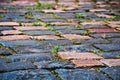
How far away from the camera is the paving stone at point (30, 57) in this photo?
283 cm

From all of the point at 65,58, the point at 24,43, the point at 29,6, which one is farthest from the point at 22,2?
the point at 65,58

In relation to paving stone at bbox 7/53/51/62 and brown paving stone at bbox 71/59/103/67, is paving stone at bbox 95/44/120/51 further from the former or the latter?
paving stone at bbox 7/53/51/62

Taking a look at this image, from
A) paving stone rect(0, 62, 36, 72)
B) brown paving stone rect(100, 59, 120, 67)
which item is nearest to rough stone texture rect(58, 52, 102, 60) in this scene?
brown paving stone rect(100, 59, 120, 67)

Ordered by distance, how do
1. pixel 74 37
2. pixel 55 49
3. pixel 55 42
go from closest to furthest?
pixel 55 49 → pixel 55 42 → pixel 74 37

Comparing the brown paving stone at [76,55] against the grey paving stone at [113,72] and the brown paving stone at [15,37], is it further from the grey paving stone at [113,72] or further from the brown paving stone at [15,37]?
the brown paving stone at [15,37]

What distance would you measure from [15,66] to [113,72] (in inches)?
33.7

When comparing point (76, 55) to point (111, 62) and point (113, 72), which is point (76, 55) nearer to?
point (111, 62)

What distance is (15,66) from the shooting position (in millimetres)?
2645

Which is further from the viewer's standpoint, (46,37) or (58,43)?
(46,37)

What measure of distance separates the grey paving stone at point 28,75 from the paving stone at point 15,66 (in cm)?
10

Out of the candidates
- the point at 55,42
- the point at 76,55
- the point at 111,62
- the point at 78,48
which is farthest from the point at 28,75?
the point at 55,42

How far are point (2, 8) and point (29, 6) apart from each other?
0.64 m

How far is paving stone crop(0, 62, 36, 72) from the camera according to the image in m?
2.57

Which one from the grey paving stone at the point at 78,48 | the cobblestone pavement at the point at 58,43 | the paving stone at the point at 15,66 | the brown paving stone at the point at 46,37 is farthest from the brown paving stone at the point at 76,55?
the brown paving stone at the point at 46,37
